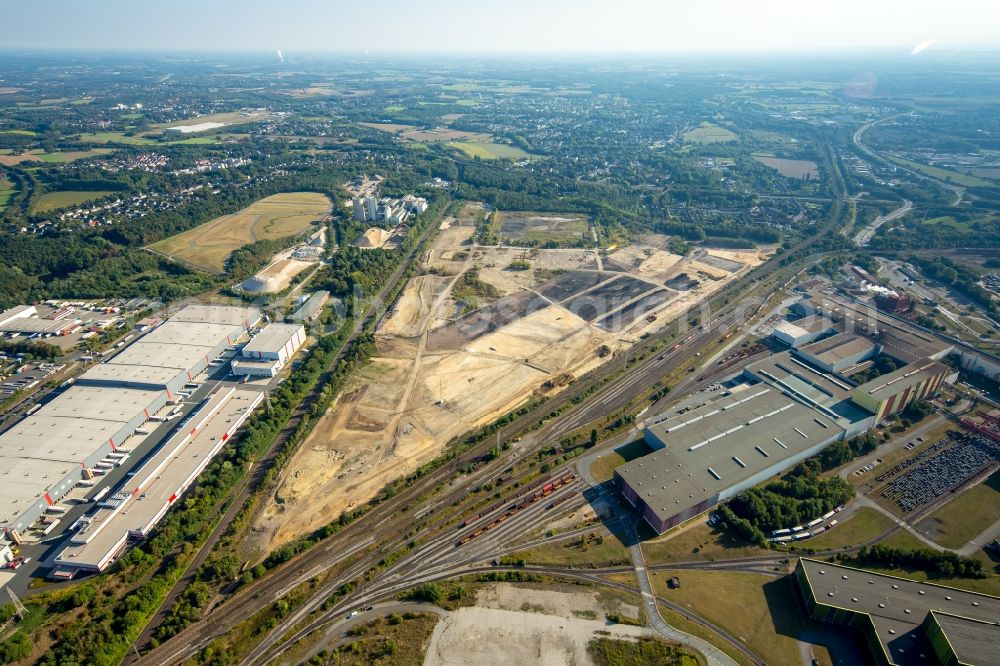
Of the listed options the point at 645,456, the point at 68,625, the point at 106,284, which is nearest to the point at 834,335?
the point at 645,456

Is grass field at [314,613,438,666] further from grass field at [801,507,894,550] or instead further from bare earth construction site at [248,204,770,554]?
grass field at [801,507,894,550]

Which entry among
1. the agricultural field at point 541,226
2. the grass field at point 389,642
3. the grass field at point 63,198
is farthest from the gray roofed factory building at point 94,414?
the grass field at point 63,198

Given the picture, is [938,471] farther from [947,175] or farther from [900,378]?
[947,175]

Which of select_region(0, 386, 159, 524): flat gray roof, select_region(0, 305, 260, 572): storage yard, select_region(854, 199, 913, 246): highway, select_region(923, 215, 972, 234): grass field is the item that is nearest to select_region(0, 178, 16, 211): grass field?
select_region(0, 305, 260, 572): storage yard

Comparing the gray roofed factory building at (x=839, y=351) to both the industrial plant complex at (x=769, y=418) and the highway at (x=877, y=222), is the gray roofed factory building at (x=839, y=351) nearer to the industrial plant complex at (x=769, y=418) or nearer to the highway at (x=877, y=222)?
the industrial plant complex at (x=769, y=418)

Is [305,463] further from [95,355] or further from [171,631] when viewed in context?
[95,355]

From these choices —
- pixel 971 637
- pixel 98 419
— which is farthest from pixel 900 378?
pixel 98 419
